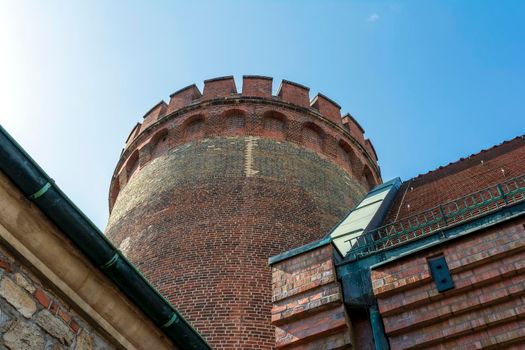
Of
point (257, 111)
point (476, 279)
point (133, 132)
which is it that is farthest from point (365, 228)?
point (133, 132)

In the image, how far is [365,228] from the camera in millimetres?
7445

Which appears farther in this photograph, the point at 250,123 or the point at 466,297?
the point at 250,123

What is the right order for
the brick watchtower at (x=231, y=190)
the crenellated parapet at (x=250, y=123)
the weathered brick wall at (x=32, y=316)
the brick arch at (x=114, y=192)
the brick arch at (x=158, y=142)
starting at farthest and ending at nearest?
the brick arch at (x=114, y=192)
the brick arch at (x=158, y=142)
the crenellated parapet at (x=250, y=123)
the brick watchtower at (x=231, y=190)
the weathered brick wall at (x=32, y=316)

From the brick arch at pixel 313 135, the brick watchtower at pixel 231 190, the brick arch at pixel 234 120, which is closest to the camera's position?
the brick watchtower at pixel 231 190

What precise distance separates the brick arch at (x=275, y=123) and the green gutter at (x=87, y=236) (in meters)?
9.06

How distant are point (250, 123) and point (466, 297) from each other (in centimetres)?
908

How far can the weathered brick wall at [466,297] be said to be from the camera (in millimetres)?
4992

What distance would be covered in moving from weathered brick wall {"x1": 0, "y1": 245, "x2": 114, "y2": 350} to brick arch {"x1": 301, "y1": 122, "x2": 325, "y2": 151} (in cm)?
1022

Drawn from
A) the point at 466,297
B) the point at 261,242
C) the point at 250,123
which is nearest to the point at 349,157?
the point at 250,123

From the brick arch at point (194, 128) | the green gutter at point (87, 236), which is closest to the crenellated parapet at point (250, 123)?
the brick arch at point (194, 128)

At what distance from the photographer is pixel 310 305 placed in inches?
→ 234

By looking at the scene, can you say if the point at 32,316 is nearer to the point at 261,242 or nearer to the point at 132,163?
the point at 261,242

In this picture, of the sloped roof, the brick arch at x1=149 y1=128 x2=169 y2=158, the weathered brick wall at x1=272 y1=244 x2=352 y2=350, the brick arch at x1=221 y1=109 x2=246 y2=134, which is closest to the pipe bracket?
the weathered brick wall at x1=272 y1=244 x2=352 y2=350

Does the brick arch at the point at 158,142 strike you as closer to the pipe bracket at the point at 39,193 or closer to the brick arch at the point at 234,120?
the brick arch at the point at 234,120
